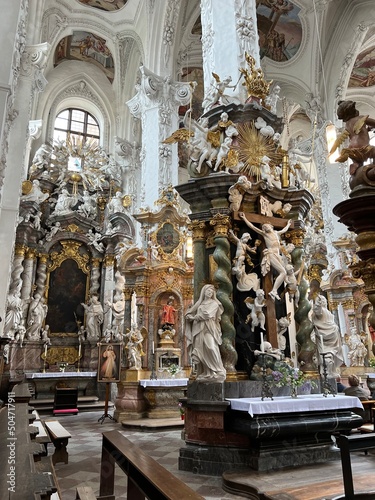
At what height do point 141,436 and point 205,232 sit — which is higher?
point 205,232

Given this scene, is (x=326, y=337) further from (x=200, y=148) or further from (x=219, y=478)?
(x=200, y=148)

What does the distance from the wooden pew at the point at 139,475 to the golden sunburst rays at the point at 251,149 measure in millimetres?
4431

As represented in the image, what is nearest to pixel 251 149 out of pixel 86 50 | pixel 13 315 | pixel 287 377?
pixel 287 377

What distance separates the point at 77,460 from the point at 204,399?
77.4 inches

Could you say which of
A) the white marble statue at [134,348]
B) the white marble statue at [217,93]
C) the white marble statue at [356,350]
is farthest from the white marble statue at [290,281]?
the white marble statue at [356,350]

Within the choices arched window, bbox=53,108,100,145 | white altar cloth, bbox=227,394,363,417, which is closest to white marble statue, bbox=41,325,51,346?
arched window, bbox=53,108,100,145

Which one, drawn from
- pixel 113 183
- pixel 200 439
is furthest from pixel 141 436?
pixel 113 183

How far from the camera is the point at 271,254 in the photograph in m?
6.02

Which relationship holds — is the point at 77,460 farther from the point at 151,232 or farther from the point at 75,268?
the point at 75,268

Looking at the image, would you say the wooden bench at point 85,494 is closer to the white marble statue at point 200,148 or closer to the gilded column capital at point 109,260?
the white marble statue at point 200,148

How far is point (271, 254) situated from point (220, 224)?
2.84 feet

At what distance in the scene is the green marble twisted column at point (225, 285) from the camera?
549 centimetres

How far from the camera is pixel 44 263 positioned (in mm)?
15523

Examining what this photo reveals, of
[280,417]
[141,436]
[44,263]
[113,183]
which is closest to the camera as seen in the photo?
[280,417]
